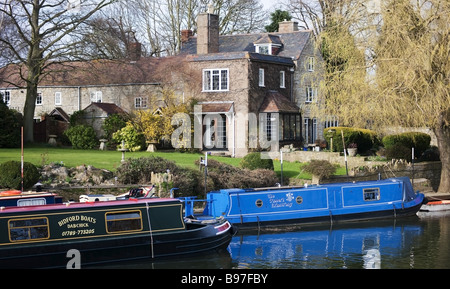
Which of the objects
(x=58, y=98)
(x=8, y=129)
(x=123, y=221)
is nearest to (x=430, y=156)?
(x=8, y=129)

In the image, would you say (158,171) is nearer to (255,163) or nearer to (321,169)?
(255,163)

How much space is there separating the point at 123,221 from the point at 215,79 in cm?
2502

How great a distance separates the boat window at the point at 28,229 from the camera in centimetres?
1792

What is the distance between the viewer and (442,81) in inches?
1149

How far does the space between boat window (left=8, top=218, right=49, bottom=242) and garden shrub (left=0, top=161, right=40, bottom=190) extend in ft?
24.9

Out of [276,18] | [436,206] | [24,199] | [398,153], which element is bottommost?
[436,206]

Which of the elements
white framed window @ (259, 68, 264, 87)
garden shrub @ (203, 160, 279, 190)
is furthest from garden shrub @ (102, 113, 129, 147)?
garden shrub @ (203, 160, 279, 190)

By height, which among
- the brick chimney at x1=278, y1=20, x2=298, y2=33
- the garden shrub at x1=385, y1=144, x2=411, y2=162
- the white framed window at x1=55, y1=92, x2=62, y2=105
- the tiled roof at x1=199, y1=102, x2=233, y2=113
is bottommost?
the garden shrub at x1=385, y1=144, x2=411, y2=162

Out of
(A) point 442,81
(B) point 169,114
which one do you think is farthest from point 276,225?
(B) point 169,114

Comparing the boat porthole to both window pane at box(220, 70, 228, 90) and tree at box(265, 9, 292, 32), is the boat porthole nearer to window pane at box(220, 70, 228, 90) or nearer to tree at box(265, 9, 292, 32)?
window pane at box(220, 70, 228, 90)

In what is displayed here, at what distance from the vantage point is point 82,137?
41.3 metres

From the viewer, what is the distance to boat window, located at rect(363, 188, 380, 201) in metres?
28.2
